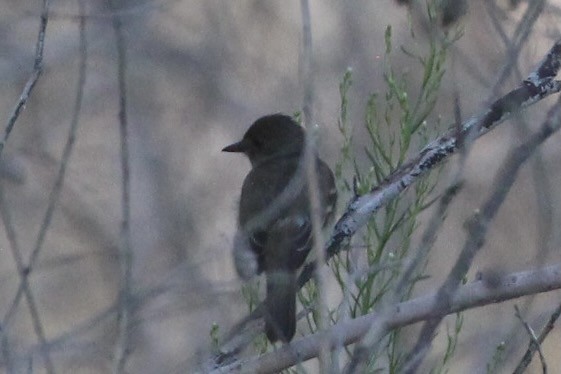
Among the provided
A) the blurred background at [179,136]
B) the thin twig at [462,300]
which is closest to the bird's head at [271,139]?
the blurred background at [179,136]

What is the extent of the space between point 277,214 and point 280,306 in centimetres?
93

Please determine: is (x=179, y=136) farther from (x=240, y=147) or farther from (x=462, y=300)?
(x=462, y=300)

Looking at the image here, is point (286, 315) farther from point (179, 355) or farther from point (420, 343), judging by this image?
point (179, 355)

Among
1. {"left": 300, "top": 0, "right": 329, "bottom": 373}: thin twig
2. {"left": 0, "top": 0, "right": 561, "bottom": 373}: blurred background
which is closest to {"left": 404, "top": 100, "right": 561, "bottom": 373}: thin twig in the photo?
{"left": 300, "top": 0, "right": 329, "bottom": 373}: thin twig

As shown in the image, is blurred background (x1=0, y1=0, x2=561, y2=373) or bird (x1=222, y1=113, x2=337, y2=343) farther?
blurred background (x1=0, y1=0, x2=561, y2=373)

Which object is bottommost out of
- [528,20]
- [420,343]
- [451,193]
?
[420,343]

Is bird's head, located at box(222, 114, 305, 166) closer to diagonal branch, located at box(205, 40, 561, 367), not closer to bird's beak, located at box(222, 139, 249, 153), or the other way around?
bird's beak, located at box(222, 139, 249, 153)

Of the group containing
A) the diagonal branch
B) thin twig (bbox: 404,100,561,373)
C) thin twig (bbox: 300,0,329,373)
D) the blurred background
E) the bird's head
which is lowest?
thin twig (bbox: 404,100,561,373)

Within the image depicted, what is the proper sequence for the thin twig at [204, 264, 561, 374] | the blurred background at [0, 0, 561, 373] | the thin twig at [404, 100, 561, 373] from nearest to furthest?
1. the thin twig at [404, 100, 561, 373]
2. the thin twig at [204, 264, 561, 374]
3. the blurred background at [0, 0, 561, 373]

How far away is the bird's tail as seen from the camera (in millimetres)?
4289

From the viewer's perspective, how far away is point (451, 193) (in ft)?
9.41

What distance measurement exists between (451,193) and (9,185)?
20.5 feet

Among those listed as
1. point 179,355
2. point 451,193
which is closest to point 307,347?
point 451,193

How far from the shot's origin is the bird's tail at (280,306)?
4289 mm
